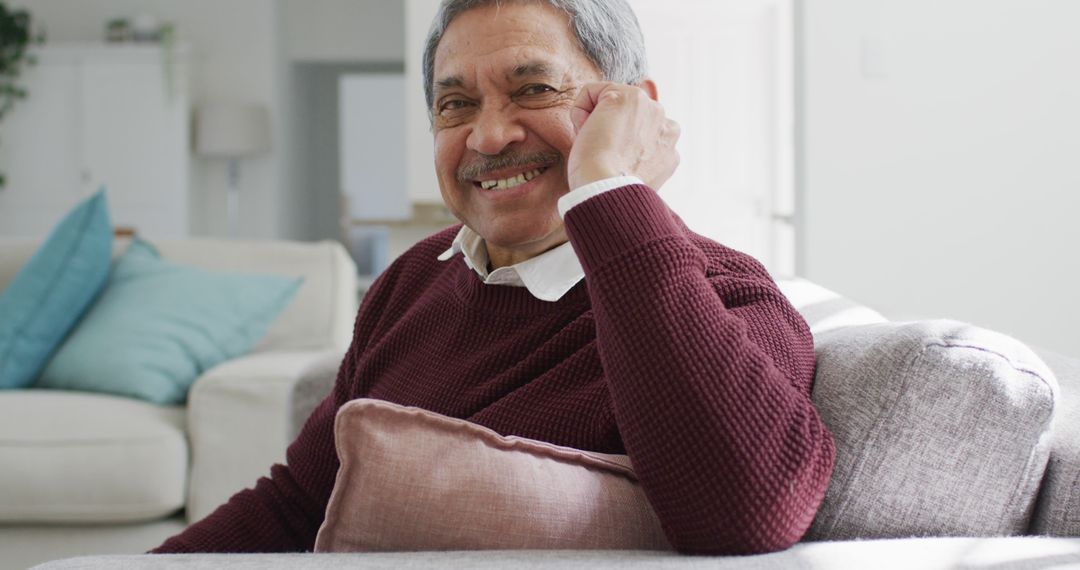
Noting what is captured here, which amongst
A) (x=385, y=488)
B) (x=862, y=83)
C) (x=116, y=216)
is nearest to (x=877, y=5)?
(x=862, y=83)

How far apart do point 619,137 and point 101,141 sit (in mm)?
7207

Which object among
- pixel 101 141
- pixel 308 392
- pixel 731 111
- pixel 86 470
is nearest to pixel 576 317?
pixel 308 392

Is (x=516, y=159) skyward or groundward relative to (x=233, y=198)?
skyward

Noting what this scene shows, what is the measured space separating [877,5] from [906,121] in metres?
0.34

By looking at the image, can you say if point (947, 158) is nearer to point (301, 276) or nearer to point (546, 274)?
point (301, 276)

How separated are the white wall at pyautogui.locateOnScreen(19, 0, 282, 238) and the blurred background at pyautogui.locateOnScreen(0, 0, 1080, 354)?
15 millimetres

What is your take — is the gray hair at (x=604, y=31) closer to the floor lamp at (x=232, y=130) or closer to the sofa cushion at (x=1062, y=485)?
the sofa cushion at (x=1062, y=485)

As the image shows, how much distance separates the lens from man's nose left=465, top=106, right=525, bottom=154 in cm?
109

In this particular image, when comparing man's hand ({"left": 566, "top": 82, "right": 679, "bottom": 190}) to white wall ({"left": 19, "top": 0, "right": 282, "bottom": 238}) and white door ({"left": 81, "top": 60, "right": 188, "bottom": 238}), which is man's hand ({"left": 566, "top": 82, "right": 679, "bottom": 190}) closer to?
white door ({"left": 81, "top": 60, "right": 188, "bottom": 238})

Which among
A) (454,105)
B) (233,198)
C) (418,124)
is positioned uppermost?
(454,105)

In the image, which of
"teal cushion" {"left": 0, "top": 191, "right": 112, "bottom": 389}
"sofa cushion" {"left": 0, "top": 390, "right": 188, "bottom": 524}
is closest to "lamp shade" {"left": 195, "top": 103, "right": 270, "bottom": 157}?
"teal cushion" {"left": 0, "top": 191, "right": 112, "bottom": 389}

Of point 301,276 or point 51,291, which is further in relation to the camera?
point 301,276

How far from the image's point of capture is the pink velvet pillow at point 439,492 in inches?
27.3

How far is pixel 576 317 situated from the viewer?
3.42ft
